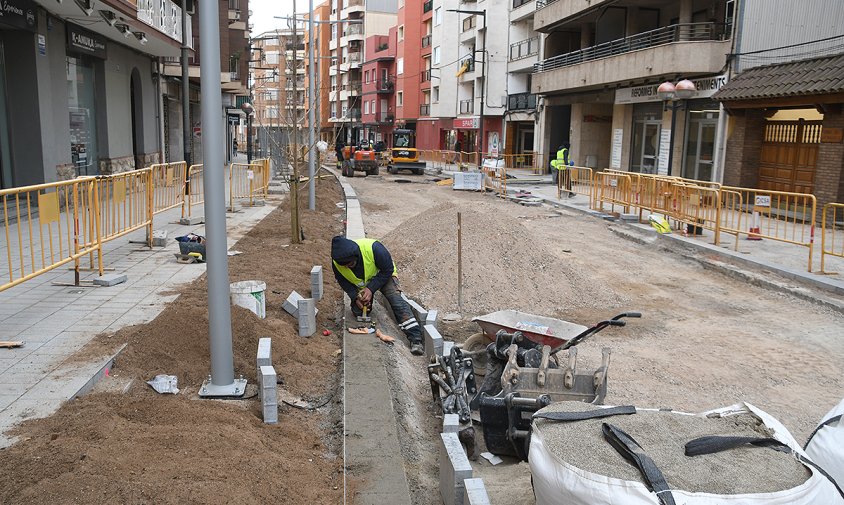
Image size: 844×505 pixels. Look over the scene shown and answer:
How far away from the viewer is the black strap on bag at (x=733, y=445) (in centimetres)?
294

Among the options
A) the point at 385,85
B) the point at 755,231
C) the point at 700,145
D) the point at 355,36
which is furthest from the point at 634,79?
the point at 355,36

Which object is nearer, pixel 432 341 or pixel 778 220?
pixel 432 341

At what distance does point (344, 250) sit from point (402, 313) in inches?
37.1

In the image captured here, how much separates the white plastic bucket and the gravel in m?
4.03

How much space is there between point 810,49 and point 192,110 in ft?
98.7

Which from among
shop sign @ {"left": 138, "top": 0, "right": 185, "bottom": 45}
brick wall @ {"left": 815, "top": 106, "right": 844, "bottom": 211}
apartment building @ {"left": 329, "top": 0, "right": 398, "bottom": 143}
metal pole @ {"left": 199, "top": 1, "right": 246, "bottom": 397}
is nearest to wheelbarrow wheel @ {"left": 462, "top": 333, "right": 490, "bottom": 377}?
metal pole @ {"left": 199, "top": 1, "right": 246, "bottom": 397}

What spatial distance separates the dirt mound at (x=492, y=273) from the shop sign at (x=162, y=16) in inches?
381

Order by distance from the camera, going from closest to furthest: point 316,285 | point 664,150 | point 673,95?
1. point 316,285
2. point 673,95
3. point 664,150

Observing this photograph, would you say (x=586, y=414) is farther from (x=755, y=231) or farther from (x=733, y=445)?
(x=755, y=231)

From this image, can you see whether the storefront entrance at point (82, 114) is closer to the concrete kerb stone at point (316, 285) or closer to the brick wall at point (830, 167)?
the concrete kerb stone at point (316, 285)

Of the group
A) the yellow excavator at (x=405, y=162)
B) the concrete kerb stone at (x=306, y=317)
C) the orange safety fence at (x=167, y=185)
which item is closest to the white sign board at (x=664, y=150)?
the yellow excavator at (x=405, y=162)

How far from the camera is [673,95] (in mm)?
21641

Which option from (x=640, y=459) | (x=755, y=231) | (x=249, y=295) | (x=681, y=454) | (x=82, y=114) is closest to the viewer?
(x=640, y=459)

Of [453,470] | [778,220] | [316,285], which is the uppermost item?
[778,220]
